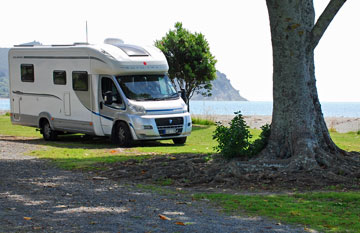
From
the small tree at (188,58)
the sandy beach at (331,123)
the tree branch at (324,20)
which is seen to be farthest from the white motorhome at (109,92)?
the sandy beach at (331,123)

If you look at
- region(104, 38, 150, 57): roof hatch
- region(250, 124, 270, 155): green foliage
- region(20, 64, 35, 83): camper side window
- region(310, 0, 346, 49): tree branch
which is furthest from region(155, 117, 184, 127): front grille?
region(310, 0, 346, 49): tree branch

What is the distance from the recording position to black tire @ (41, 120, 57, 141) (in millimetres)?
20219

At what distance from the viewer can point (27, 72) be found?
799 inches

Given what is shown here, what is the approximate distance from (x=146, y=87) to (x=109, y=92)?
1175 mm

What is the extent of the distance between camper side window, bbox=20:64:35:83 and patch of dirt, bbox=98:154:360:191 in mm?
9430

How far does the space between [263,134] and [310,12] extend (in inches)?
106

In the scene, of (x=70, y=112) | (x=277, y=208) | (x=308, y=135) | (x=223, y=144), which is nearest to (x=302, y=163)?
(x=308, y=135)

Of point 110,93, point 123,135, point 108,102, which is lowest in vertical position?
point 123,135

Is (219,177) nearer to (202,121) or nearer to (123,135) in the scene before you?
(123,135)

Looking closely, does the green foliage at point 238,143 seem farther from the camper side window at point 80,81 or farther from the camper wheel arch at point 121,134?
Answer: the camper side window at point 80,81

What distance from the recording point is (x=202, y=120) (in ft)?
95.5

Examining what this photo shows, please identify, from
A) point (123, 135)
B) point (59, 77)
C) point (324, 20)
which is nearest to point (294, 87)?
point (324, 20)

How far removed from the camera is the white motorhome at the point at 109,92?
17.5m

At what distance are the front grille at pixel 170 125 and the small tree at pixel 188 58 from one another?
32.3 feet
